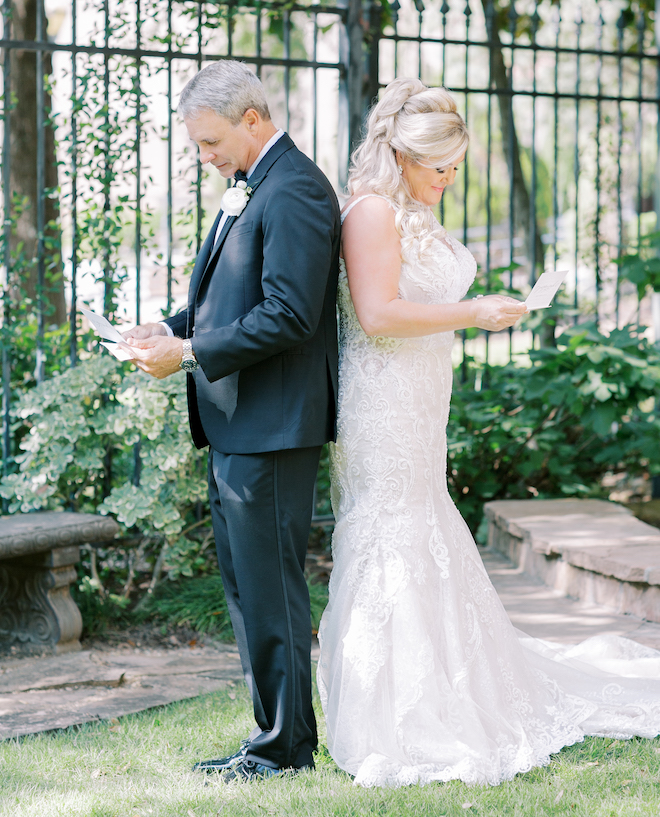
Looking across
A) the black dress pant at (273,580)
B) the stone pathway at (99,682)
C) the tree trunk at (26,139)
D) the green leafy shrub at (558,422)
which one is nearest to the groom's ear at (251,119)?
the black dress pant at (273,580)

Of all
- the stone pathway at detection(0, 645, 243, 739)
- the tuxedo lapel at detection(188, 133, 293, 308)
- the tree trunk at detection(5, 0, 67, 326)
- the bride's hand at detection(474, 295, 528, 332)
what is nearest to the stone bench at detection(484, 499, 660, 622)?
the stone pathway at detection(0, 645, 243, 739)

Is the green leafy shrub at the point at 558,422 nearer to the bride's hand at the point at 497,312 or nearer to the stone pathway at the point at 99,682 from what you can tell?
the stone pathway at the point at 99,682

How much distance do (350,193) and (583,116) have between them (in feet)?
51.2

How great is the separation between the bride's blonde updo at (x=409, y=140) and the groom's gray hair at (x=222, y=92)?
40cm

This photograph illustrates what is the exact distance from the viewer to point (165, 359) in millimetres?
2404

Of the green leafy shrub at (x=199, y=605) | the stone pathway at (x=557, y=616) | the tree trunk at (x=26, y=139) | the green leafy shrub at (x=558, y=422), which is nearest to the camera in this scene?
the stone pathway at (x=557, y=616)

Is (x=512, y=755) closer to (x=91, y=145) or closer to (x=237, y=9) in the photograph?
(x=91, y=145)

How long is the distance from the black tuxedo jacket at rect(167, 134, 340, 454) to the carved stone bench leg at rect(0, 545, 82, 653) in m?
1.62

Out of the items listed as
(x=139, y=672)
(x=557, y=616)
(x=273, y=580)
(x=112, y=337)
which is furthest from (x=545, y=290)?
(x=139, y=672)

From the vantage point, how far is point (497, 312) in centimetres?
248

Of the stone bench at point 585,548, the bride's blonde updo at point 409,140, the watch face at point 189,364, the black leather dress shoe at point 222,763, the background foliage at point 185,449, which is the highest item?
the bride's blonde updo at point 409,140

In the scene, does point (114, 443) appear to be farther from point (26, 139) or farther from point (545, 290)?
point (545, 290)

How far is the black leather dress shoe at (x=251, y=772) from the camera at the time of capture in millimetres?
2529

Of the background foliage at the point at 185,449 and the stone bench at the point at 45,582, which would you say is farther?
the background foliage at the point at 185,449
